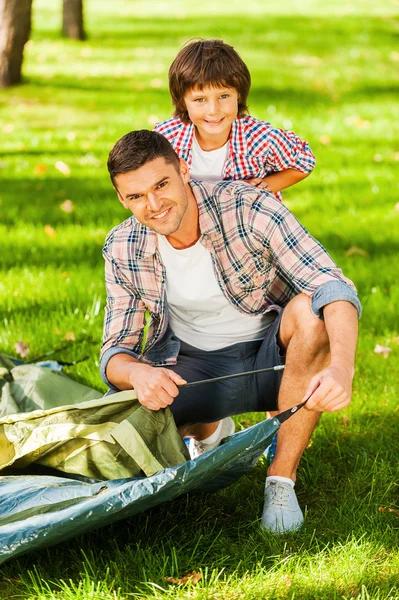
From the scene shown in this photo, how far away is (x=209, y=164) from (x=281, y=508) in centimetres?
145

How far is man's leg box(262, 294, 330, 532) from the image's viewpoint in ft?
9.53

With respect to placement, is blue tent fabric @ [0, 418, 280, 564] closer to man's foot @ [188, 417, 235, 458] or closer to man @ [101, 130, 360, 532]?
man @ [101, 130, 360, 532]

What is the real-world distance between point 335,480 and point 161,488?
89 centimetres

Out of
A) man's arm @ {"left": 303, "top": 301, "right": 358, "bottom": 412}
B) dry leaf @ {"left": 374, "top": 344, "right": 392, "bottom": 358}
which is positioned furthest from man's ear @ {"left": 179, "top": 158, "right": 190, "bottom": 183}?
dry leaf @ {"left": 374, "top": 344, "right": 392, "bottom": 358}

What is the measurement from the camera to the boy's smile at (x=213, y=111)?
3656 mm

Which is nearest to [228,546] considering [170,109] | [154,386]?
[154,386]

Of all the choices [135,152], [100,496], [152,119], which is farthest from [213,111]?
[152,119]

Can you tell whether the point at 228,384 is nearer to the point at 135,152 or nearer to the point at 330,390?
the point at 330,390

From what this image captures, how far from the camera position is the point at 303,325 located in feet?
9.68

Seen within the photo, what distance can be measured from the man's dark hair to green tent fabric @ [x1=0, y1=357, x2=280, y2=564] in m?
0.71

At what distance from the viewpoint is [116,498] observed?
2.56 m

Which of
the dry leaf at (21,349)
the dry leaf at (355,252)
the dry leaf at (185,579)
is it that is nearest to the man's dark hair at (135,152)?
the dry leaf at (185,579)

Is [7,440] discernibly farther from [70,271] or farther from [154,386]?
[70,271]

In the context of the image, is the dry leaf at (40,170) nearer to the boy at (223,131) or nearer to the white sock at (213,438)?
the boy at (223,131)
